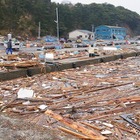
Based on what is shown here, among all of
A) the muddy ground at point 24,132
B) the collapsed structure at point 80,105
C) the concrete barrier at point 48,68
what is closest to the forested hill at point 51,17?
the concrete barrier at point 48,68

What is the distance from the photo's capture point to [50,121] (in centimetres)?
723

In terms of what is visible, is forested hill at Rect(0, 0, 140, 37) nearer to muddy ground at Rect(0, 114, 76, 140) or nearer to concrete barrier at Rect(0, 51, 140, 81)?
concrete barrier at Rect(0, 51, 140, 81)

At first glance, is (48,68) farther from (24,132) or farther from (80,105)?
(24,132)

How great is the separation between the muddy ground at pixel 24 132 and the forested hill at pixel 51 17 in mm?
59717

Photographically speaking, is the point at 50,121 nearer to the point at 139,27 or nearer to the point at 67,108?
the point at 67,108

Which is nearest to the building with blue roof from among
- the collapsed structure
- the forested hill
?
the forested hill

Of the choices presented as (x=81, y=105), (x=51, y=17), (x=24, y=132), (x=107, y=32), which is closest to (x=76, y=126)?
(x=24, y=132)

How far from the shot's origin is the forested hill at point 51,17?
70.9 m

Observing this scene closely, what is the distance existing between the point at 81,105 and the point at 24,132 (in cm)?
287

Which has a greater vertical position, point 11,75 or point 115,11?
point 115,11

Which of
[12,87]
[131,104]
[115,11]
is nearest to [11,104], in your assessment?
[12,87]

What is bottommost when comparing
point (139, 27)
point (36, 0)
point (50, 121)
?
point (50, 121)

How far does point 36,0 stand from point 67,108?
7912 cm

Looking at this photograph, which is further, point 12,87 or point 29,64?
point 29,64
